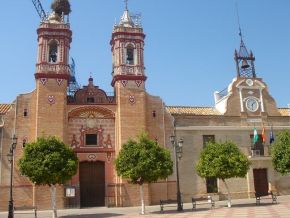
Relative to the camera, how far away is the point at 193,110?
110 ft

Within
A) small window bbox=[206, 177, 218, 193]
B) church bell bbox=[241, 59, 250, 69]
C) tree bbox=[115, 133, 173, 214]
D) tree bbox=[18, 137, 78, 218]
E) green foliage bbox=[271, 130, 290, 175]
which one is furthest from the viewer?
church bell bbox=[241, 59, 250, 69]

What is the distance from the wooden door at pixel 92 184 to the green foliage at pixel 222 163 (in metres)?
7.78

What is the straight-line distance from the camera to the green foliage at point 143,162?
73.6ft

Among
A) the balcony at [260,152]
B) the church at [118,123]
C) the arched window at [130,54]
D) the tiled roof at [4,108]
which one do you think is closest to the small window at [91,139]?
the church at [118,123]

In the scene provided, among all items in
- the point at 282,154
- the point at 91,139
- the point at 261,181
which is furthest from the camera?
the point at 261,181

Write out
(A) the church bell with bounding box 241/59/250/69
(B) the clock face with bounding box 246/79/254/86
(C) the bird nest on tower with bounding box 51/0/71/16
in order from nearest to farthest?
(C) the bird nest on tower with bounding box 51/0/71/16, (B) the clock face with bounding box 246/79/254/86, (A) the church bell with bounding box 241/59/250/69

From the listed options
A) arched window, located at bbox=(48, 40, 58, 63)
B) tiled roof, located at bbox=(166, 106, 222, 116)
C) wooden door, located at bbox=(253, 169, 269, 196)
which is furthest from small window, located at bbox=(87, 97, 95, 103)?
wooden door, located at bbox=(253, 169, 269, 196)

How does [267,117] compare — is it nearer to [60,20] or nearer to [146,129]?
[146,129]

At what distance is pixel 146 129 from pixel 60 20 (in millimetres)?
11712

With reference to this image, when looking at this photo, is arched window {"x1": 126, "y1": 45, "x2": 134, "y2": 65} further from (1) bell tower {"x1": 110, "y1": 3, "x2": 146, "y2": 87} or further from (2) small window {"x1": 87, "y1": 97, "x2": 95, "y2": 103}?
(2) small window {"x1": 87, "y1": 97, "x2": 95, "y2": 103}

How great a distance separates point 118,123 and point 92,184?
4930 mm

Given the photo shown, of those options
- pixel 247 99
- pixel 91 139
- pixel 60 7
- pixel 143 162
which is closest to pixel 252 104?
pixel 247 99

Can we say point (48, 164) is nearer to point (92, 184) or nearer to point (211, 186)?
point (92, 184)

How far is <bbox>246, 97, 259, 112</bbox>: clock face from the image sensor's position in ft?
108
